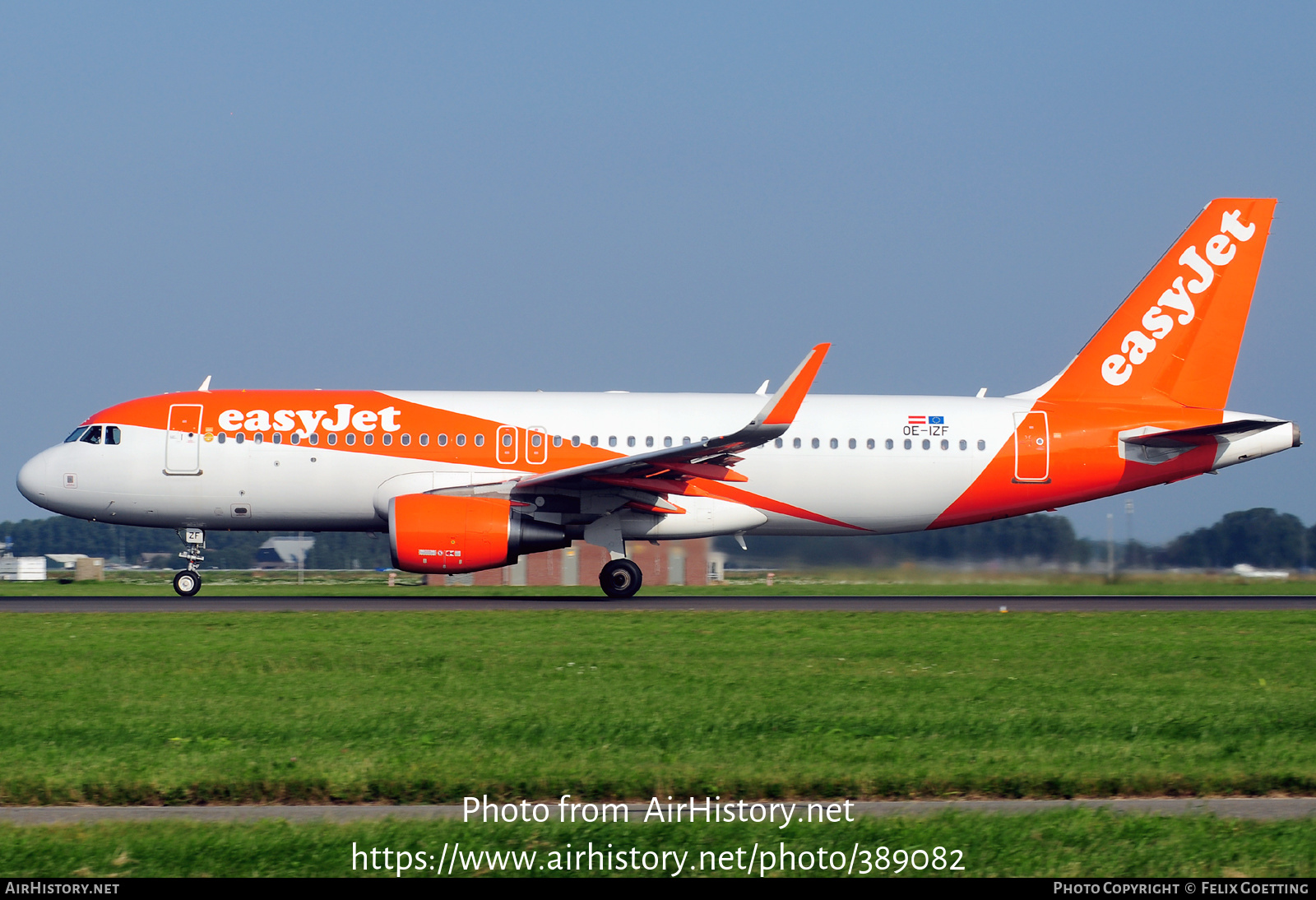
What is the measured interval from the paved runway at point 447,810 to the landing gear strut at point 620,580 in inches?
630

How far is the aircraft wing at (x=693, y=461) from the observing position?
21.3 m

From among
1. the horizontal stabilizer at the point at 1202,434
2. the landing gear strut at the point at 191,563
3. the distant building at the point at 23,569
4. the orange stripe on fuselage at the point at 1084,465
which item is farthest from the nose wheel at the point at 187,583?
the distant building at the point at 23,569

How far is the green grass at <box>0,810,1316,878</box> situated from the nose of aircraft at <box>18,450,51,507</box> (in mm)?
19184

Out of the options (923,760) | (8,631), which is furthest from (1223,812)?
(8,631)

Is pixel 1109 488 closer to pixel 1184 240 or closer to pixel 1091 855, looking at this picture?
pixel 1184 240

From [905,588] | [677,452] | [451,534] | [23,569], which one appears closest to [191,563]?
[451,534]

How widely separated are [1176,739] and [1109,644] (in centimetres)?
641

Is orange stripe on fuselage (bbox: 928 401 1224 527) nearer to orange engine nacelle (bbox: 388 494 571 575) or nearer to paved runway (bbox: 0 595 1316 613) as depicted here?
paved runway (bbox: 0 595 1316 613)

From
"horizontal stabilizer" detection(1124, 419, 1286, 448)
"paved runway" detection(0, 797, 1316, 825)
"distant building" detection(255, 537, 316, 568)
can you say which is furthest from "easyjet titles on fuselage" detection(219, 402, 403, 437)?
"distant building" detection(255, 537, 316, 568)

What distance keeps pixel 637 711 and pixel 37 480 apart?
1771 centimetres

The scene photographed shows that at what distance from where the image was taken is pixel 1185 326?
25359 millimetres

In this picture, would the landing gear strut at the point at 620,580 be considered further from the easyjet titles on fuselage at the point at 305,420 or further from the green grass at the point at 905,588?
the easyjet titles on fuselage at the point at 305,420
